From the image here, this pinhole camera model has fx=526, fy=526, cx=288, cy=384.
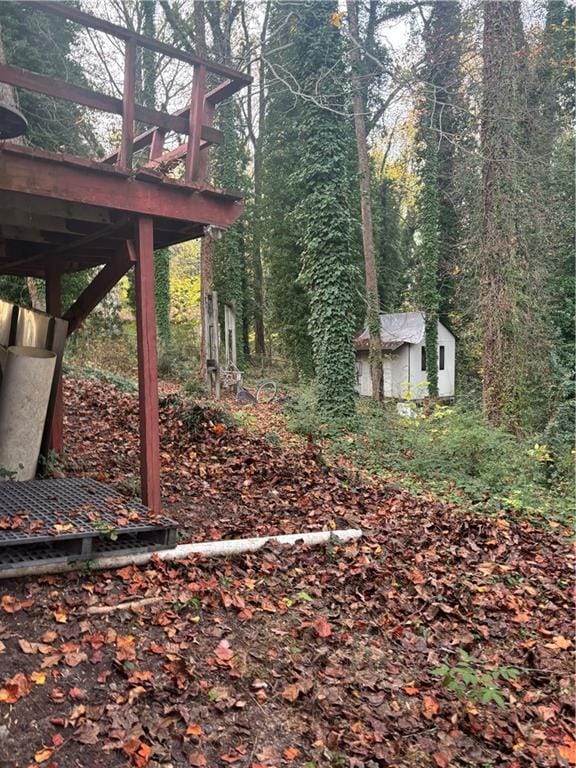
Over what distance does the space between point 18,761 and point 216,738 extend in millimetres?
808

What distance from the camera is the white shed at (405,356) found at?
2361cm

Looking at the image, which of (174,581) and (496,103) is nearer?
(174,581)

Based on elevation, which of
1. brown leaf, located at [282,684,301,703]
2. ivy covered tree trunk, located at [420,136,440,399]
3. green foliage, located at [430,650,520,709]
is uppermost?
ivy covered tree trunk, located at [420,136,440,399]

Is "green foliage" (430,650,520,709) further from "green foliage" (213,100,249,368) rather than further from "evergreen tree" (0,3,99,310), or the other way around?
"green foliage" (213,100,249,368)

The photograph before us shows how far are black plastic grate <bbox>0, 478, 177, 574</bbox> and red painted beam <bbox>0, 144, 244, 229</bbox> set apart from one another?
223 centimetres

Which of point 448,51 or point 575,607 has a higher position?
point 448,51

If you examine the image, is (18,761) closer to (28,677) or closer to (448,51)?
(28,677)

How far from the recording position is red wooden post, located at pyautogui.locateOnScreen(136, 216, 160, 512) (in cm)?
422

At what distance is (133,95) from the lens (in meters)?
3.84

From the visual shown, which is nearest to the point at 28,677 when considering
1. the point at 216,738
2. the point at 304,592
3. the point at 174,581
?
the point at 216,738

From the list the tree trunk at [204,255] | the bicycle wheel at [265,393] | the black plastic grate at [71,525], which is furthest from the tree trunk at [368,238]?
the black plastic grate at [71,525]

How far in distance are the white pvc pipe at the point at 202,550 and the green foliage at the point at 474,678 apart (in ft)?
4.97

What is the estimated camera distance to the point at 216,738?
7.80 ft

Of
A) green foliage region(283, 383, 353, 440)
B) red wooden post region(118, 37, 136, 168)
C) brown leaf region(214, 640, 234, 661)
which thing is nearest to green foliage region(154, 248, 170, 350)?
green foliage region(283, 383, 353, 440)
